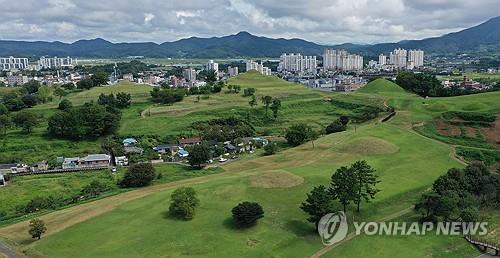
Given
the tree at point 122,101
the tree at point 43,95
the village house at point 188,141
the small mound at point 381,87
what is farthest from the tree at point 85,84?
the small mound at point 381,87

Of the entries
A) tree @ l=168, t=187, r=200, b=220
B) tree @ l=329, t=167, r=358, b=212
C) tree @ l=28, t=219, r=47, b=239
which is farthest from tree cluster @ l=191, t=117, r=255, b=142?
tree @ l=28, t=219, r=47, b=239

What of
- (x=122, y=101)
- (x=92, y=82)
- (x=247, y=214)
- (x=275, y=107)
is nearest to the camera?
(x=247, y=214)

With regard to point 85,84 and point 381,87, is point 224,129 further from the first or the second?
point 85,84

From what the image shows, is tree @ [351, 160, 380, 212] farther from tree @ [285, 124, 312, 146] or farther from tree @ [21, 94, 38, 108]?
tree @ [21, 94, 38, 108]

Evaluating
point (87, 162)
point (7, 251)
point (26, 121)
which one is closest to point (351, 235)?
point (7, 251)

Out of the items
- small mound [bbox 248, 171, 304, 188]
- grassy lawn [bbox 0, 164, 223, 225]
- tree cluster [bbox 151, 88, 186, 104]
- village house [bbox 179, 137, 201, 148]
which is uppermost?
tree cluster [bbox 151, 88, 186, 104]
